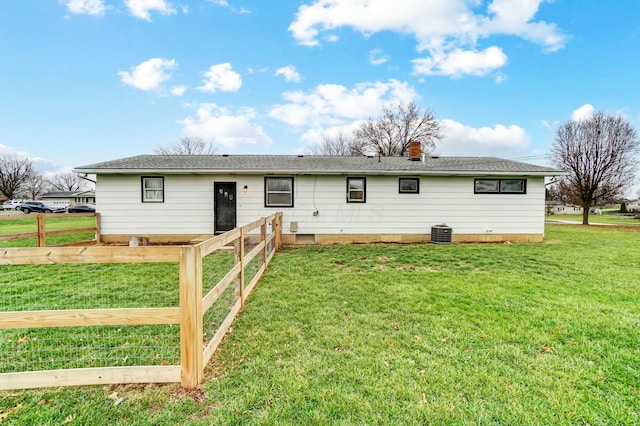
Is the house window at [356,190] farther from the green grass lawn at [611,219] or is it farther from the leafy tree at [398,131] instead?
the green grass lawn at [611,219]

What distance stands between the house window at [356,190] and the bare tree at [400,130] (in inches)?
786

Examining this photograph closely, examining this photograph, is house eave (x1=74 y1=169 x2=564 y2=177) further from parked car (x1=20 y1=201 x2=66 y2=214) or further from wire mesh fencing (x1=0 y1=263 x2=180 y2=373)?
parked car (x1=20 y1=201 x2=66 y2=214)

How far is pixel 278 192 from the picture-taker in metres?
10.1

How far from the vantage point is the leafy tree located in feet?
94.9

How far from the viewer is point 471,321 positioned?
362cm

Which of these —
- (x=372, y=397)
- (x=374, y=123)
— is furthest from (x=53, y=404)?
(x=374, y=123)

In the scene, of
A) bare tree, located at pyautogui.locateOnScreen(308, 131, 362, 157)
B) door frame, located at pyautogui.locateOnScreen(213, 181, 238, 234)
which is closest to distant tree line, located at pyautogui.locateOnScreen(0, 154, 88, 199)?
bare tree, located at pyautogui.locateOnScreen(308, 131, 362, 157)

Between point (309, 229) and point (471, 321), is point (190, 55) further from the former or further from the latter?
point (471, 321)

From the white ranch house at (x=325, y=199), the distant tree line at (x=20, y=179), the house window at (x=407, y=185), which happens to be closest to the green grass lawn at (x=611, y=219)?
the white ranch house at (x=325, y=199)

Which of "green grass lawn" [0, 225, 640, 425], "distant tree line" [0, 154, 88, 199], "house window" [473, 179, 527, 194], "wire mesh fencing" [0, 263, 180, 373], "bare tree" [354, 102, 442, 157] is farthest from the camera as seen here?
"distant tree line" [0, 154, 88, 199]

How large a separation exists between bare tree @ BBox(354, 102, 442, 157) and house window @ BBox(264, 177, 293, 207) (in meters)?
A: 21.1

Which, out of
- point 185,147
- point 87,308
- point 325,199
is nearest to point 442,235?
point 325,199

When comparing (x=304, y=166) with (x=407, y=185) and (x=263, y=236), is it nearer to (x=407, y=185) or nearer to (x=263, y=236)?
(x=407, y=185)

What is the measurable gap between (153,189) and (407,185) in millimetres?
8983
